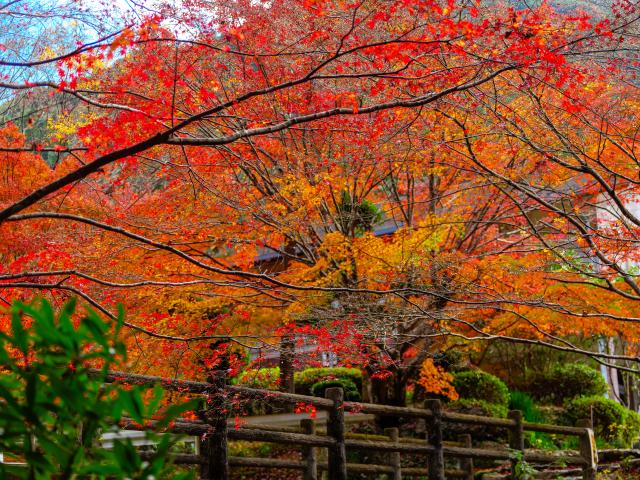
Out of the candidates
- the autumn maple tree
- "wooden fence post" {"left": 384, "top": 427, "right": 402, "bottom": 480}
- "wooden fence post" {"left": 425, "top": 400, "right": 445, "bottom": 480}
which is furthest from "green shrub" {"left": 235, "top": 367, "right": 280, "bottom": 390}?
"wooden fence post" {"left": 425, "top": 400, "right": 445, "bottom": 480}

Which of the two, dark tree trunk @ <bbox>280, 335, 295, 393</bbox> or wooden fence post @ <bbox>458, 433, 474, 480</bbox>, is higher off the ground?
dark tree trunk @ <bbox>280, 335, 295, 393</bbox>

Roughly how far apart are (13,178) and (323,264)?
6.14 meters

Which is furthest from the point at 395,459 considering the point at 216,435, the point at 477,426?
the point at 477,426

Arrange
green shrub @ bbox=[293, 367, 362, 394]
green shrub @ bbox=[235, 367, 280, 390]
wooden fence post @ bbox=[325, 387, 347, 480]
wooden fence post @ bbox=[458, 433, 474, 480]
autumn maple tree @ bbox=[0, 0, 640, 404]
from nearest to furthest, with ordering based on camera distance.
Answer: autumn maple tree @ bbox=[0, 0, 640, 404]
wooden fence post @ bbox=[325, 387, 347, 480]
wooden fence post @ bbox=[458, 433, 474, 480]
green shrub @ bbox=[235, 367, 280, 390]
green shrub @ bbox=[293, 367, 362, 394]

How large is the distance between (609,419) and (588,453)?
14.3 feet

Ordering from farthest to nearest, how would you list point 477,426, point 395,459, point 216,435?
point 477,426 < point 395,459 < point 216,435

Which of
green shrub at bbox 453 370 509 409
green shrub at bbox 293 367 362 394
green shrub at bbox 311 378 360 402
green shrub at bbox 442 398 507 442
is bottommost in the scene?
green shrub at bbox 442 398 507 442

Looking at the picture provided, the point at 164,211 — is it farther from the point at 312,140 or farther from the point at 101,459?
the point at 101,459

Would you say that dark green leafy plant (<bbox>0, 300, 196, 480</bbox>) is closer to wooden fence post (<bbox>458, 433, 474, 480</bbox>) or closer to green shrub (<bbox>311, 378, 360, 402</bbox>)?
wooden fence post (<bbox>458, 433, 474, 480</bbox>)

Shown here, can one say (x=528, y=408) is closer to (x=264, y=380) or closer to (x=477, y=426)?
(x=477, y=426)

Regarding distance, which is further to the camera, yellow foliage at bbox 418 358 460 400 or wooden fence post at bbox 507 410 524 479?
yellow foliage at bbox 418 358 460 400

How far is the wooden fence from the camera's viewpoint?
8.20 meters

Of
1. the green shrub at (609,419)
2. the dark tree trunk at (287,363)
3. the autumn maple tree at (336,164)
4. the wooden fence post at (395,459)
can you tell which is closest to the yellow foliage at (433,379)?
the autumn maple tree at (336,164)

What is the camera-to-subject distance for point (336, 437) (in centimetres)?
978
